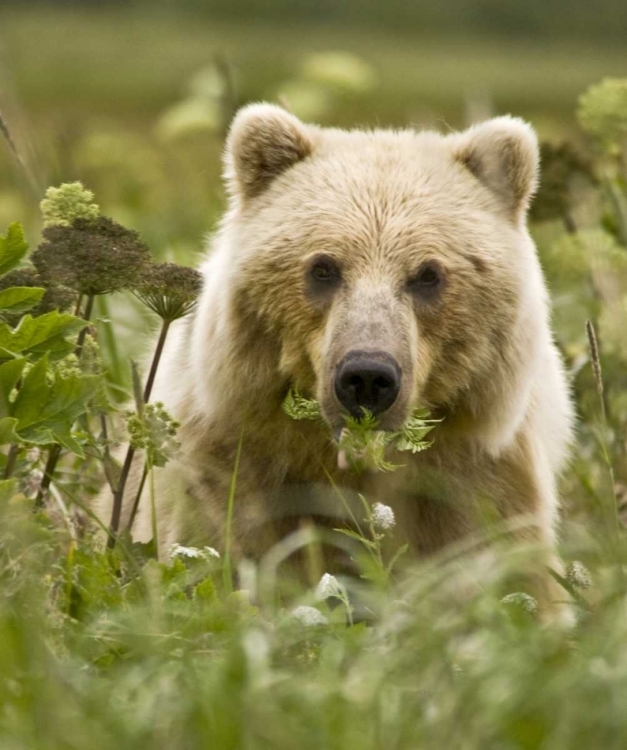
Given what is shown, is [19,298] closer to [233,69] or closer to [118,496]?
[118,496]

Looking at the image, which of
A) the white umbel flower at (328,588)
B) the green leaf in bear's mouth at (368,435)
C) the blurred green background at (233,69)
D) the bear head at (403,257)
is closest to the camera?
the white umbel flower at (328,588)

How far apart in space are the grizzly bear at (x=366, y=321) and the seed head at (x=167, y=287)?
480 millimetres

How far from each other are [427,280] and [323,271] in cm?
35

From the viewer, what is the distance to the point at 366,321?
4.47 metres

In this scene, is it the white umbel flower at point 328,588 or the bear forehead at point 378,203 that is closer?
the white umbel flower at point 328,588

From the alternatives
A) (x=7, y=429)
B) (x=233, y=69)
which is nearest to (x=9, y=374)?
(x=7, y=429)

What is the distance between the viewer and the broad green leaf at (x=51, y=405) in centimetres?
388

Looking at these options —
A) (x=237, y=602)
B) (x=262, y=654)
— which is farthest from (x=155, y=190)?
(x=262, y=654)

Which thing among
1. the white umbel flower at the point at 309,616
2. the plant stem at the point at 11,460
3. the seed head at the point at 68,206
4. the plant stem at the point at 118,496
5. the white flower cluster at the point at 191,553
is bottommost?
Answer: the white umbel flower at the point at 309,616

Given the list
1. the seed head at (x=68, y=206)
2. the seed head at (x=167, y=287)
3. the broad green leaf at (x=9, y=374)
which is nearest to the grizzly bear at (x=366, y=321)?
the seed head at (x=167, y=287)

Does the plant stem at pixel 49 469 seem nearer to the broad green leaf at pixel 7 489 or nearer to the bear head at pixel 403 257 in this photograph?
the broad green leaf at pixel 7 489

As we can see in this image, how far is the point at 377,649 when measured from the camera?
10.3ft

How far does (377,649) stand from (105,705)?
676 millimetres

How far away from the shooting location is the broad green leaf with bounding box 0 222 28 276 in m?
3.97
